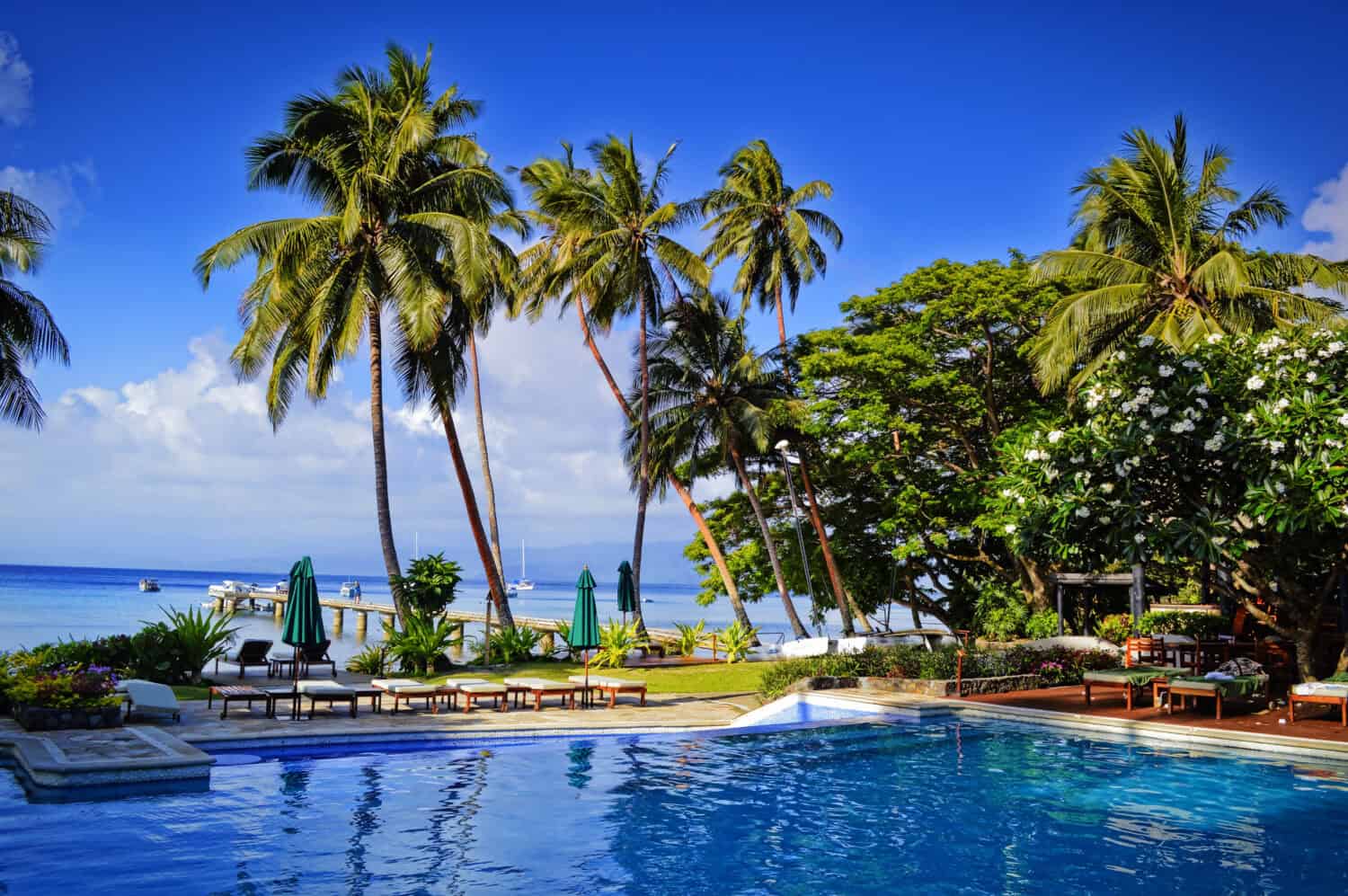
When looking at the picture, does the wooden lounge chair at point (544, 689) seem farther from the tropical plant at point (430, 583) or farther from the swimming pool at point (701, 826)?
the tropical plant at point (430, 583)

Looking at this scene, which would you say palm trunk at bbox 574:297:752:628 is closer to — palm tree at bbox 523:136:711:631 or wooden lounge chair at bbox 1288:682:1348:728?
palm tree at bbox 523:136:711:631

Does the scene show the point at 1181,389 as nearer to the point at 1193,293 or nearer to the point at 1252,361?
the point at 1252,361

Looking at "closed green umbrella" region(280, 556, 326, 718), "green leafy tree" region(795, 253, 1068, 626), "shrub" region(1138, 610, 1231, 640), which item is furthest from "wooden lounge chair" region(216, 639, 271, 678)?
"shrub" region(1138, 610, 1231, 640)

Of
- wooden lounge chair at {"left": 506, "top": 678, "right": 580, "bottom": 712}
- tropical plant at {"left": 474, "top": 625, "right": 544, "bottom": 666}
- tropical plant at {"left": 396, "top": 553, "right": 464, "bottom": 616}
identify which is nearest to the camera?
wooden lounge chair at {"left": 506, "top": 678, "right": 580, "bottom": 712}

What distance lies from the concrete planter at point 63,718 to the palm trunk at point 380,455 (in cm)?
990

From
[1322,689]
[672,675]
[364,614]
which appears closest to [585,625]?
[672,675]

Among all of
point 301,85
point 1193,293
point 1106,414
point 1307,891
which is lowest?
point 1307,891

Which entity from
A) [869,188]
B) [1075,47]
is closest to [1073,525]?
[1075,47]

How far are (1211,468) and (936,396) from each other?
41.4 feet

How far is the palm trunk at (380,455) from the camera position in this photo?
2180 cm

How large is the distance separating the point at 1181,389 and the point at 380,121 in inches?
741

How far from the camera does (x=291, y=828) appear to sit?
829cm

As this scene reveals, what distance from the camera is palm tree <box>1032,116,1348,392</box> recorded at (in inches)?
767

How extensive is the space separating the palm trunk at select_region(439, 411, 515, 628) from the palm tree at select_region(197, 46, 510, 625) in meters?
1.92
